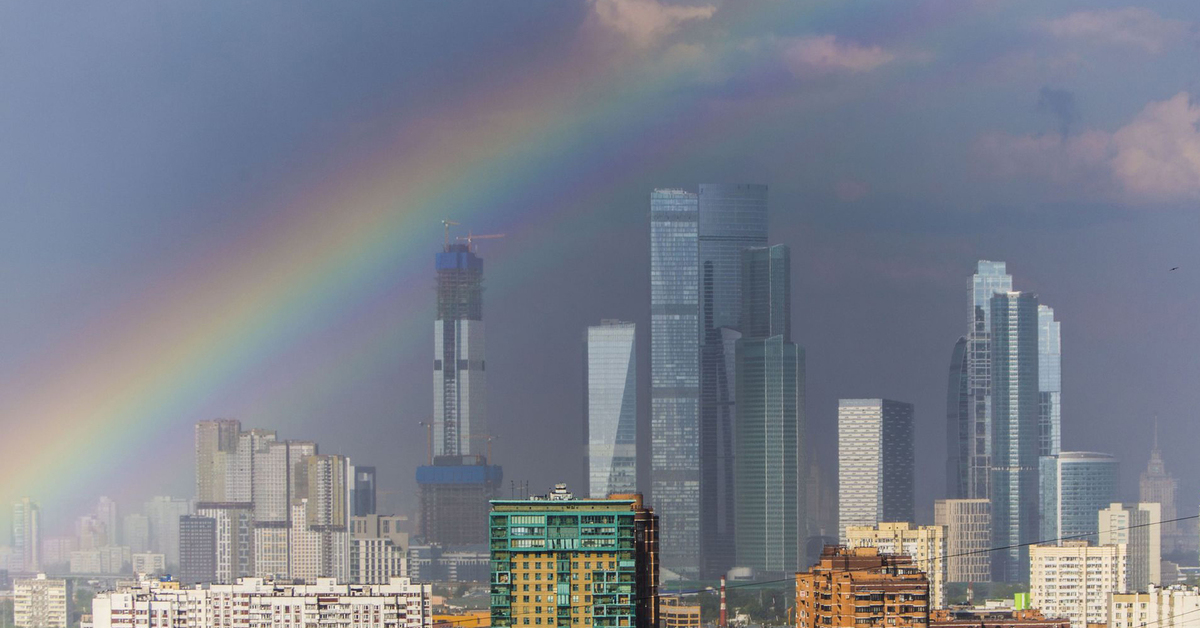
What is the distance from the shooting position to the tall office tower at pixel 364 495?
37000 millimetres

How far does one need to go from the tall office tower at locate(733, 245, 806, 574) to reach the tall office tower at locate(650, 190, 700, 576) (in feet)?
3.39

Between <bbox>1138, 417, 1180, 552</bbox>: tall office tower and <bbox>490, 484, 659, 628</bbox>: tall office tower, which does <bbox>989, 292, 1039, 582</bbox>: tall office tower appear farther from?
<bbox>490, 484, 659, 628</bbox>: tall office tower

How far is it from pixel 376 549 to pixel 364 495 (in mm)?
1109

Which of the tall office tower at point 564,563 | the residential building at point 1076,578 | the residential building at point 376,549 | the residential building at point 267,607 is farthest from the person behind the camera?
the residential building at point 376,549

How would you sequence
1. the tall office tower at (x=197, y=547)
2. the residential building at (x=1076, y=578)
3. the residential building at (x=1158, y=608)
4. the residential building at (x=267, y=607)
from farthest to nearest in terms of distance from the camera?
the tall office tower at (x=197, y=547) < the residential building at (x=1076, y=578) < the residential building at (x=267, y=607) < the residential building at (x=1158, y=608)

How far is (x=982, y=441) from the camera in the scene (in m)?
42.8

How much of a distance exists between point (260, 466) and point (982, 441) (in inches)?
608

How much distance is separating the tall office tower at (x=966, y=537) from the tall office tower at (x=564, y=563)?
16.4 metres

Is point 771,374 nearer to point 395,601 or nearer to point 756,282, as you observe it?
point 756,282

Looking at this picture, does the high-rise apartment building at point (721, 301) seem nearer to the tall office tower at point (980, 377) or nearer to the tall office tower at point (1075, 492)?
the tall office tower at point (980, 377)

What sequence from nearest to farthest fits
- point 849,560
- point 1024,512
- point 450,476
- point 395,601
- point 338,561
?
point 849,560 → point 395,601 → point 338,561 → point 1024,512 → point 450,476

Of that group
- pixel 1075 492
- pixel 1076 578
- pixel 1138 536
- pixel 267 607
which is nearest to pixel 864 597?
pixel 267 607

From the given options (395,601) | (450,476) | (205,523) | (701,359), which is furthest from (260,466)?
(395,601)

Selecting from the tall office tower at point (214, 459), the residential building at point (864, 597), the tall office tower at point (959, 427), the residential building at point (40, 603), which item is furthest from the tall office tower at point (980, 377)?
the residential building at point (864, 597)
